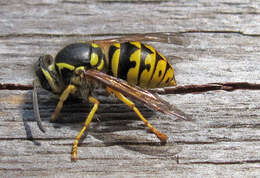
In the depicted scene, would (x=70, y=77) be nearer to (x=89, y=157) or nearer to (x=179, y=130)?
(x=89, y=157)

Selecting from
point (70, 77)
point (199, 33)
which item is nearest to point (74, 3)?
point (70, 77)

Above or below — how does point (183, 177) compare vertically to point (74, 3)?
below

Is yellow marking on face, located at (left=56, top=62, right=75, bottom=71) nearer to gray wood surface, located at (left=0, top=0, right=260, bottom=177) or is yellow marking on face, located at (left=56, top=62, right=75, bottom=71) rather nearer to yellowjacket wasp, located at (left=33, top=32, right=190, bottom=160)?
yellowjacket wasp, located at (left=33, top=32, right=190, bottom=160)

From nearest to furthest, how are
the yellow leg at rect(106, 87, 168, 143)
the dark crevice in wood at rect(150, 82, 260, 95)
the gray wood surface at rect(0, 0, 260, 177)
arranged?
the gray wood surface at rect(0, 0, 260, 177), the yellow leg at rect(106, 87, 168, 143), the dark crevice in wood at rect(150, 82, 260, 95)

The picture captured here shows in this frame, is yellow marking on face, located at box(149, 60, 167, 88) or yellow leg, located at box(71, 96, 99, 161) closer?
yellow leg, located at box(71, 96, 99, 161)

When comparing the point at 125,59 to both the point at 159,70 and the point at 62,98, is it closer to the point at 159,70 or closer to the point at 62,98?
the point at 159,70

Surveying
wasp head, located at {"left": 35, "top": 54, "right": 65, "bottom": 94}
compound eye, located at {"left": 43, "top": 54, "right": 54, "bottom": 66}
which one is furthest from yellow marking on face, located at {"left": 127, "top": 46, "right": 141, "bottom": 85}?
compound eye, located at {"left": 43, "top": 54, "right": 54, "bottom": 66}

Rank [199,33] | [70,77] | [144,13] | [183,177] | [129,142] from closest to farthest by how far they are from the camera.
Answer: [183,177] → [129,142] → [70,77] → [199,33] → [144,13]
